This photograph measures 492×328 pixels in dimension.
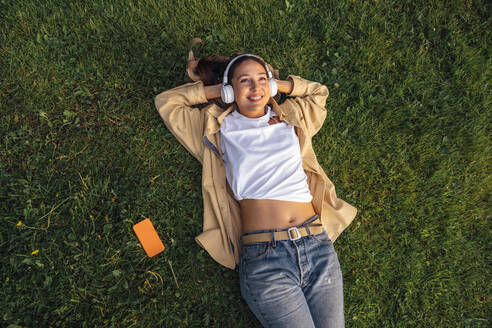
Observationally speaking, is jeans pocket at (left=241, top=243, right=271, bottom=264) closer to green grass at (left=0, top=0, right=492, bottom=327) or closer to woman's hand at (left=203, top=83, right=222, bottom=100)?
green grass at (left=0, top=0, right=492, bottom=327)

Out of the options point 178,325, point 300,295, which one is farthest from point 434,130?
point 178,325

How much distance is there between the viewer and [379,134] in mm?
4402

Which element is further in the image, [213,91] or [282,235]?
[213,91]

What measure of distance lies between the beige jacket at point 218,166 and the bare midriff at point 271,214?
30cm

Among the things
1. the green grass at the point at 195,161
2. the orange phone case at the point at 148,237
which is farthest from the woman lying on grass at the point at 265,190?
the orange phone case at the point at 148,237

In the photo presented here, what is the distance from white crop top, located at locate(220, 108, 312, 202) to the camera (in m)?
3.29

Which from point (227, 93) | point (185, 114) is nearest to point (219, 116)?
point (227, 93)

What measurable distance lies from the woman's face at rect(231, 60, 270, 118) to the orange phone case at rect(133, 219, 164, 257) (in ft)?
5.97

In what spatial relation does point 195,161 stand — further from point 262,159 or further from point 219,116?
point 262,159

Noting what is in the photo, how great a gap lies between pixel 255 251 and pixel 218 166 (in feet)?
3.62

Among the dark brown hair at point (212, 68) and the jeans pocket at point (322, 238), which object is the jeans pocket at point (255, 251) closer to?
the jeans pocket at point (322, 238)

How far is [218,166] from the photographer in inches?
143

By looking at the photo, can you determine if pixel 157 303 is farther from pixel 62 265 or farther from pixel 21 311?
pixel 21 311

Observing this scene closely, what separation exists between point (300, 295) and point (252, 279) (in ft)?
1.63
